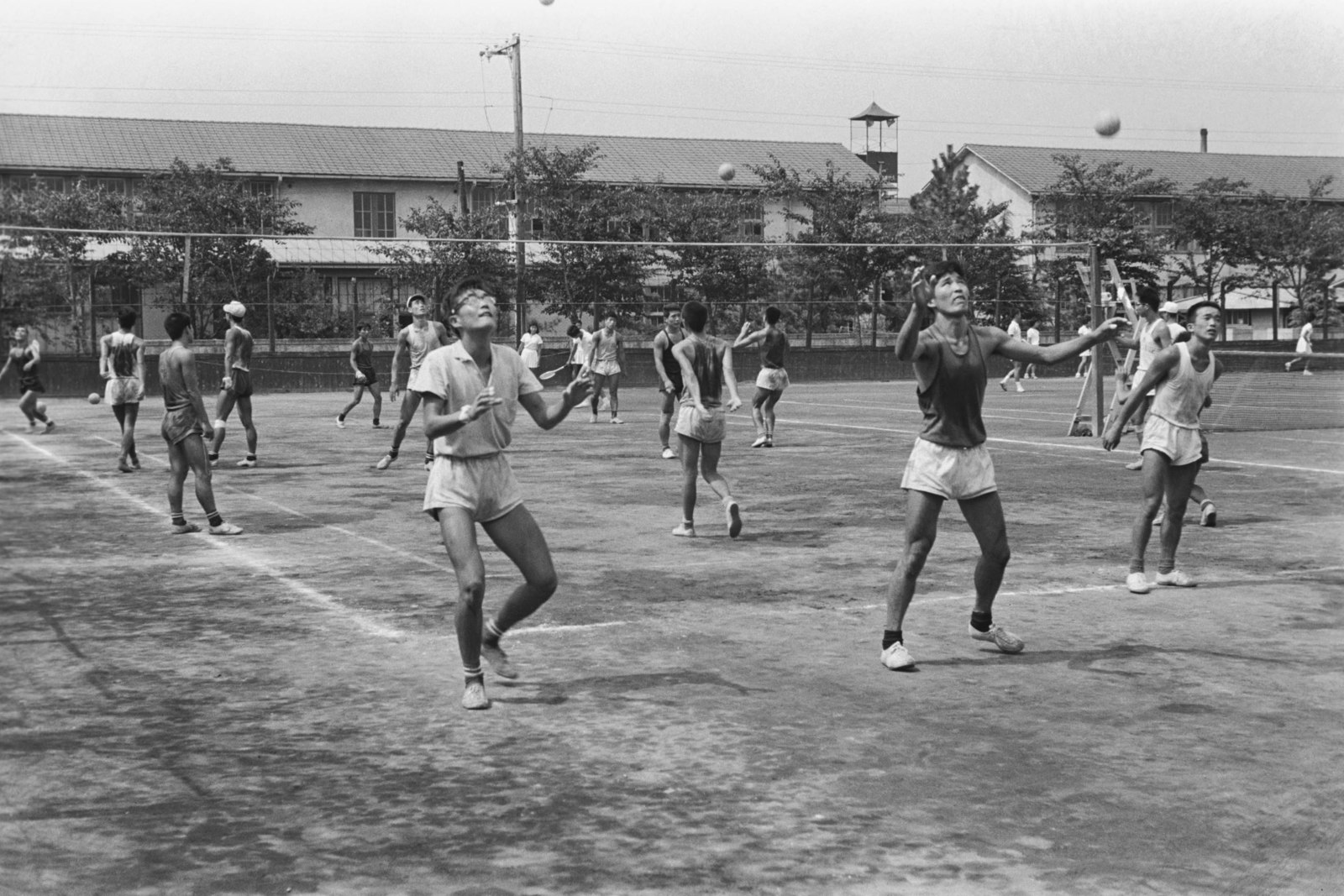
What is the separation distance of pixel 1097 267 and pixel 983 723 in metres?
17.2

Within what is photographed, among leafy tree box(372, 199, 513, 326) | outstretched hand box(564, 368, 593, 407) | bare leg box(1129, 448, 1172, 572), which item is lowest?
bare leg box(1129, 448, 1172, 572)

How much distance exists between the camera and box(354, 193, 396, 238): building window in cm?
6306

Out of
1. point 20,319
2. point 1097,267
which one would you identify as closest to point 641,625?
point 20,319

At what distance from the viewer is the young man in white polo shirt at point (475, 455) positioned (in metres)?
6.59

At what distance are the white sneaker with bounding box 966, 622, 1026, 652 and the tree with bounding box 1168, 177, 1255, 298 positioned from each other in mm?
53065

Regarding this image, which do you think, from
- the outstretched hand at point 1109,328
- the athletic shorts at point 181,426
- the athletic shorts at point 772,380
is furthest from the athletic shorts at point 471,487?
the athletic shorts at point 772,380

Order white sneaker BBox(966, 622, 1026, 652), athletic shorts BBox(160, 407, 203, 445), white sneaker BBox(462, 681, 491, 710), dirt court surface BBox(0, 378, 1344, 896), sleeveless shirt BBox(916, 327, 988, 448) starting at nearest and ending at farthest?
1. dirt court surface BBox(0, 378, 1344, 896)
2. white sneaker BBox(462, 681, 491, 710)
3. sleeveless shirt BBox(916, 327, 988, 448)
4. white sneaker BBox(966, 622, 1026, 652)
5. athletic shorts BBox(160, 407, 203, 445)

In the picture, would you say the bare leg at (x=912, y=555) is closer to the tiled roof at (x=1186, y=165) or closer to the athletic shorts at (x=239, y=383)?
the athletic shorts at (x=239, y=383)

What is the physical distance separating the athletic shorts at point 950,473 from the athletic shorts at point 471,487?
6.48ft

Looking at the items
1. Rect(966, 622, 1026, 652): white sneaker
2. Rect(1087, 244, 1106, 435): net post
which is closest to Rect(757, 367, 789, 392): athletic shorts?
Rect(1087, 244, 1106, 435): net post

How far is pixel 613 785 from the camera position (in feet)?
Result: 18.0

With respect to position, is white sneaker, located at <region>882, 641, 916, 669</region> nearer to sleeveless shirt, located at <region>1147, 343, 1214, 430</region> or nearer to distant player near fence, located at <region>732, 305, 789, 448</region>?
sleeveless shirt, located at <region>1147, 343, 1214, 430</region>

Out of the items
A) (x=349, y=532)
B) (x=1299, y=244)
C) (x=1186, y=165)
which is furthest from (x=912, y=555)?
(x=1186, y=165)

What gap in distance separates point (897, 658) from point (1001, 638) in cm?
71
